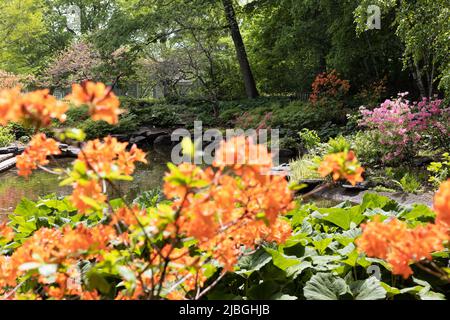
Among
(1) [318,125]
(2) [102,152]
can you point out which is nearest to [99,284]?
(2) [102,152]

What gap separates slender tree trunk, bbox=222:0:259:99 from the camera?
1519cm

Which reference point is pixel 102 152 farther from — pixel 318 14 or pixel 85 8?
pixel 85 8

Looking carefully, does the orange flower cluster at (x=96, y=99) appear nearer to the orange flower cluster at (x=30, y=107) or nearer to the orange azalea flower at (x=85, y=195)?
the orange flower cluster at (x=30, y=107)

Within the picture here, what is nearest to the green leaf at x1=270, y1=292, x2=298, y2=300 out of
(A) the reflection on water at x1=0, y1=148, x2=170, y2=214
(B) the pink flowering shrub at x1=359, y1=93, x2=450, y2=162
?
(A) the reflection on water at x1=0, y1=148, x2=170, y2=214

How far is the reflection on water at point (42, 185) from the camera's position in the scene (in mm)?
7212

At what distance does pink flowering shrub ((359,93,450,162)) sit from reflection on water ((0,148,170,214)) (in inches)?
145

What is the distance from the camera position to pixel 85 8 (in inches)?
995

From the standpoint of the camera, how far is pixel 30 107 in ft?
3.67

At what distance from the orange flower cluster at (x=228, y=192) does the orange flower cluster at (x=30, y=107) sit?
325 mm

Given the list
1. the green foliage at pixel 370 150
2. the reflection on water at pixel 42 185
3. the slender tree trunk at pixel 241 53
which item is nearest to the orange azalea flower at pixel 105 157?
the reflection on water at pixel 42 185

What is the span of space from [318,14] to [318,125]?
3.28 metres

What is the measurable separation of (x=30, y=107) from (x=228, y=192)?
52 centimetres

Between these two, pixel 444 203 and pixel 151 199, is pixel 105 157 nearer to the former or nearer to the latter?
pixel 444 203

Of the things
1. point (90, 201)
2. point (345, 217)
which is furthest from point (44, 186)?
point (90, 201)
